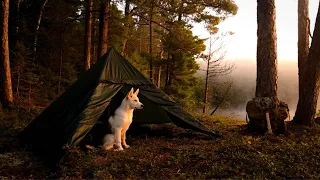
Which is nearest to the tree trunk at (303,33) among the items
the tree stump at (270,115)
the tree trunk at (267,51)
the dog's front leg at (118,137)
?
the tree trunk at (267,51)

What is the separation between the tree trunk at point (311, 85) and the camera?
7496mm

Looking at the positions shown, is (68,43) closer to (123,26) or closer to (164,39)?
(123,26)

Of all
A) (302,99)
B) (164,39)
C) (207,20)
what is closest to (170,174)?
(302,99)

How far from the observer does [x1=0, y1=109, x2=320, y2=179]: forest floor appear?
4.36 m

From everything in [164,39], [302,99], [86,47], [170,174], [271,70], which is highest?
[164,39]

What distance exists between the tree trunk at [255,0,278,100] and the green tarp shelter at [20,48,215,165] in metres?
1.96

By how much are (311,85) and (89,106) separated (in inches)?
239

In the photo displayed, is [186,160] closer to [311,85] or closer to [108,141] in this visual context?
[108,141]

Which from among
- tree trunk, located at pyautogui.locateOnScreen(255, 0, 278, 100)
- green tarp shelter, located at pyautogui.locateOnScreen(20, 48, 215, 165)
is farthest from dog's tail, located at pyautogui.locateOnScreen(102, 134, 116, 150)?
tree trunk, located at pyautogui.locateOnScreen(255, 0, 278, 100)

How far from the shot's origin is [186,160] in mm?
5004

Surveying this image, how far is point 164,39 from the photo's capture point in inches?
733

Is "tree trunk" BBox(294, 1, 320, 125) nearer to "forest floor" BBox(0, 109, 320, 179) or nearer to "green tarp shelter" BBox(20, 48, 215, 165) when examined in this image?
"forest floor" BBox(0, 109, 320, 179)

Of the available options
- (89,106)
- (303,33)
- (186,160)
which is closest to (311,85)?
(303,33)

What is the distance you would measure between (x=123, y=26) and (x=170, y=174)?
1209 centimetres
